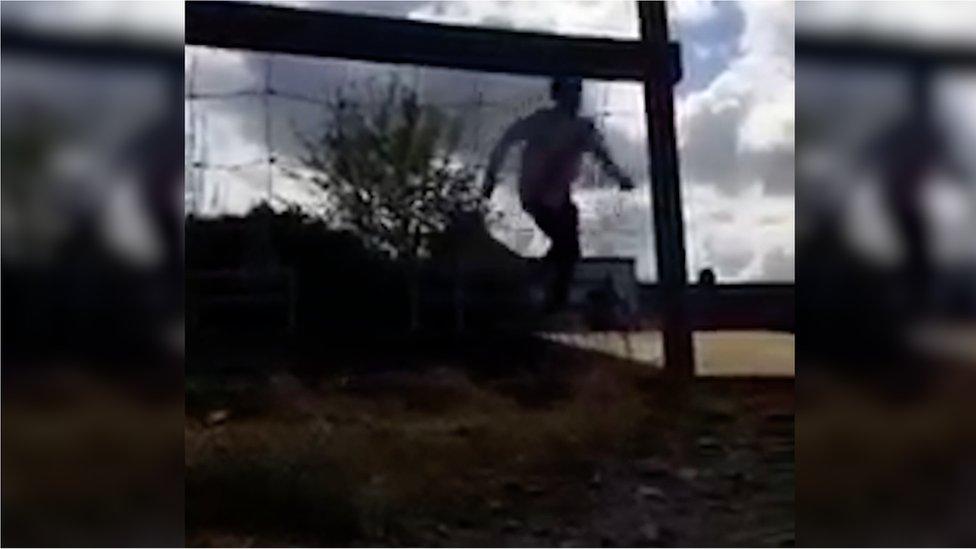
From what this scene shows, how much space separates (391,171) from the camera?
271cm

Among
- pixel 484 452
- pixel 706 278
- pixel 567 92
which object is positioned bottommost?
pixel 484 452

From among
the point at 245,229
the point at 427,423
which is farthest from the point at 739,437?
the point at 245,229

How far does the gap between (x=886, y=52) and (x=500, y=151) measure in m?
0.72

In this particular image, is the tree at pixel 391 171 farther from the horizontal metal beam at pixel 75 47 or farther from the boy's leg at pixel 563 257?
the horizontal metal beam at pixel 75 47

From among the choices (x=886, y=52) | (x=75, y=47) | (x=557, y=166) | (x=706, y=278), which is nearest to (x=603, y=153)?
(x=557, y=166)

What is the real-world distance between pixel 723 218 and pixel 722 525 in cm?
58

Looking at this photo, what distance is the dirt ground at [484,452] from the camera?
106 inches

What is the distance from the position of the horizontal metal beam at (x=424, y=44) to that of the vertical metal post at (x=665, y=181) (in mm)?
22

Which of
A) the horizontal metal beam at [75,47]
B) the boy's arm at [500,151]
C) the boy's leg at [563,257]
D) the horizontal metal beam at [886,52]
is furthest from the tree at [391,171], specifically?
the horizontal metal beam at [886,52]

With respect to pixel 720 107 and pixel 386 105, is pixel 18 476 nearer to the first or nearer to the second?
pixel 386 105

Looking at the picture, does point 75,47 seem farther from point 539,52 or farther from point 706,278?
point 706,278

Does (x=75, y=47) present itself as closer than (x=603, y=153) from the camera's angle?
Yes

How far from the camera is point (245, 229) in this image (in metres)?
2.68

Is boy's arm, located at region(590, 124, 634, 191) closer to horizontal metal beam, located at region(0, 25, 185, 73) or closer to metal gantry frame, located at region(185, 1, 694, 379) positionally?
metal gantry frame, located at region(185, 1, 694, 379)
